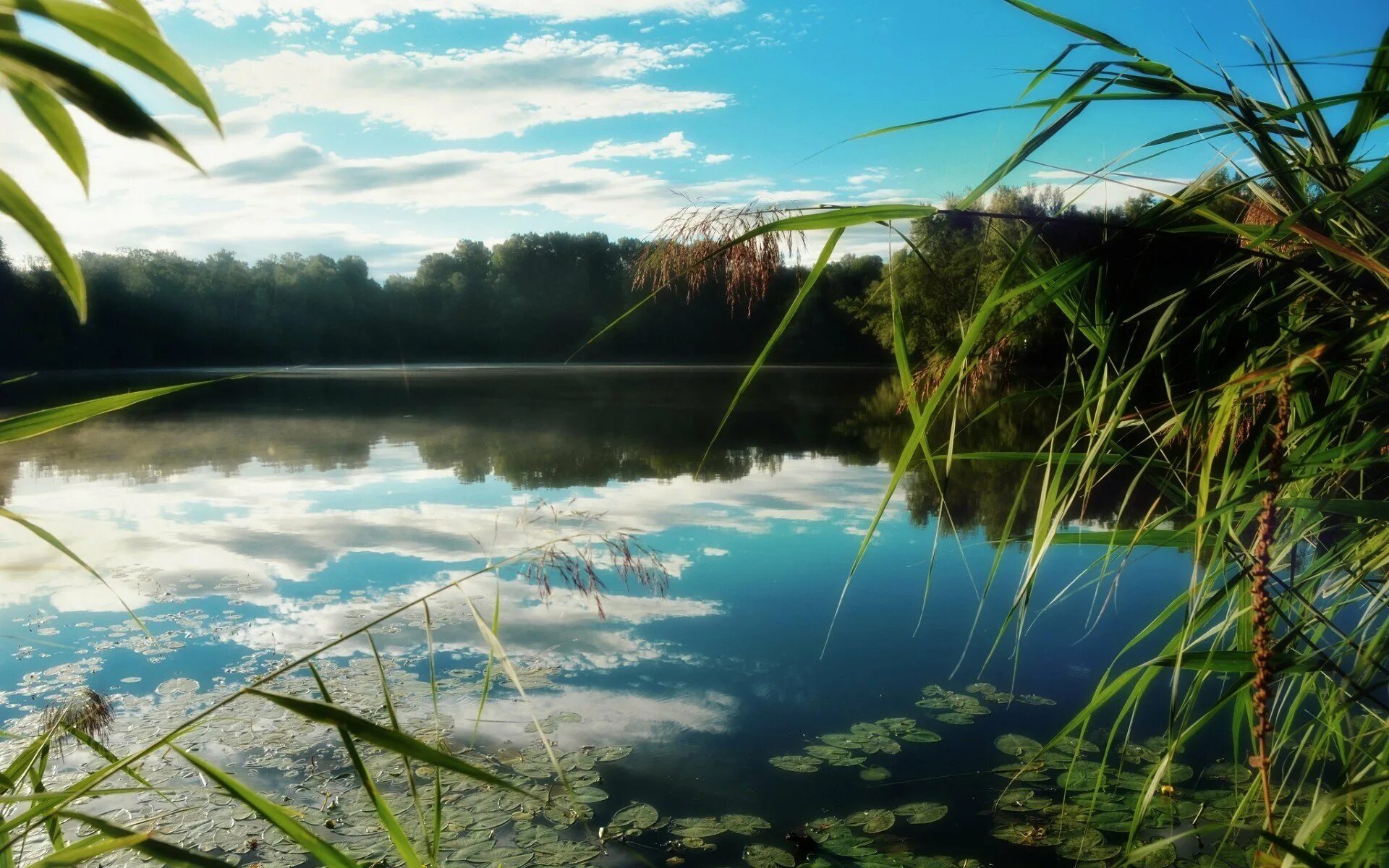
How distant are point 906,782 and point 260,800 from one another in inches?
95.5

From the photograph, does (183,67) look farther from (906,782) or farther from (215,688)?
(215,688)

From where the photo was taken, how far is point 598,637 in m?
4.04

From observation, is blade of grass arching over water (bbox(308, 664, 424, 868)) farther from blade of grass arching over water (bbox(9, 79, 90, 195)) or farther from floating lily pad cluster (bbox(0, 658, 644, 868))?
floating lily pad cluster (bbox(0, 658, 644, 868))

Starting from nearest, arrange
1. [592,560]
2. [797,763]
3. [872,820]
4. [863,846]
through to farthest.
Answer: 1. [863,846]
2. [872,820]
3. [797,763]
4. [592,560]

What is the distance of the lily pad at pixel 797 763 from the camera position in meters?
2.78

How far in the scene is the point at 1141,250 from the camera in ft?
3.17

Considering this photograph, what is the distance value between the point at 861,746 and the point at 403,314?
34.1 metres

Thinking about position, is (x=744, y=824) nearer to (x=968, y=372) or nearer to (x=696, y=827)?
(x=696, y=827)

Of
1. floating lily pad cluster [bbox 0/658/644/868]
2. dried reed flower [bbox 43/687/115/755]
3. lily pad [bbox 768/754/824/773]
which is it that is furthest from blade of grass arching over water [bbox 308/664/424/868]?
lily pad [bbox 768/754/824/773]

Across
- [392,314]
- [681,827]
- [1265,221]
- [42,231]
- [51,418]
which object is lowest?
[681,827]

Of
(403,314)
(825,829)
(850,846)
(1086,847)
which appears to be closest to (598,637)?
(825,829)

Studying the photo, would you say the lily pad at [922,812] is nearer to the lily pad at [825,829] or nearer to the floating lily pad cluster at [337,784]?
the lily pad at [825,829]

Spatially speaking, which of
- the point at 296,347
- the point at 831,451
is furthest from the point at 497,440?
the point at 296,347

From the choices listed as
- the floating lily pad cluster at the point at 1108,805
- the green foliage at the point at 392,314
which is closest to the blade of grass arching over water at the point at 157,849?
the floating lily pad cluster at the point at 1108,805
